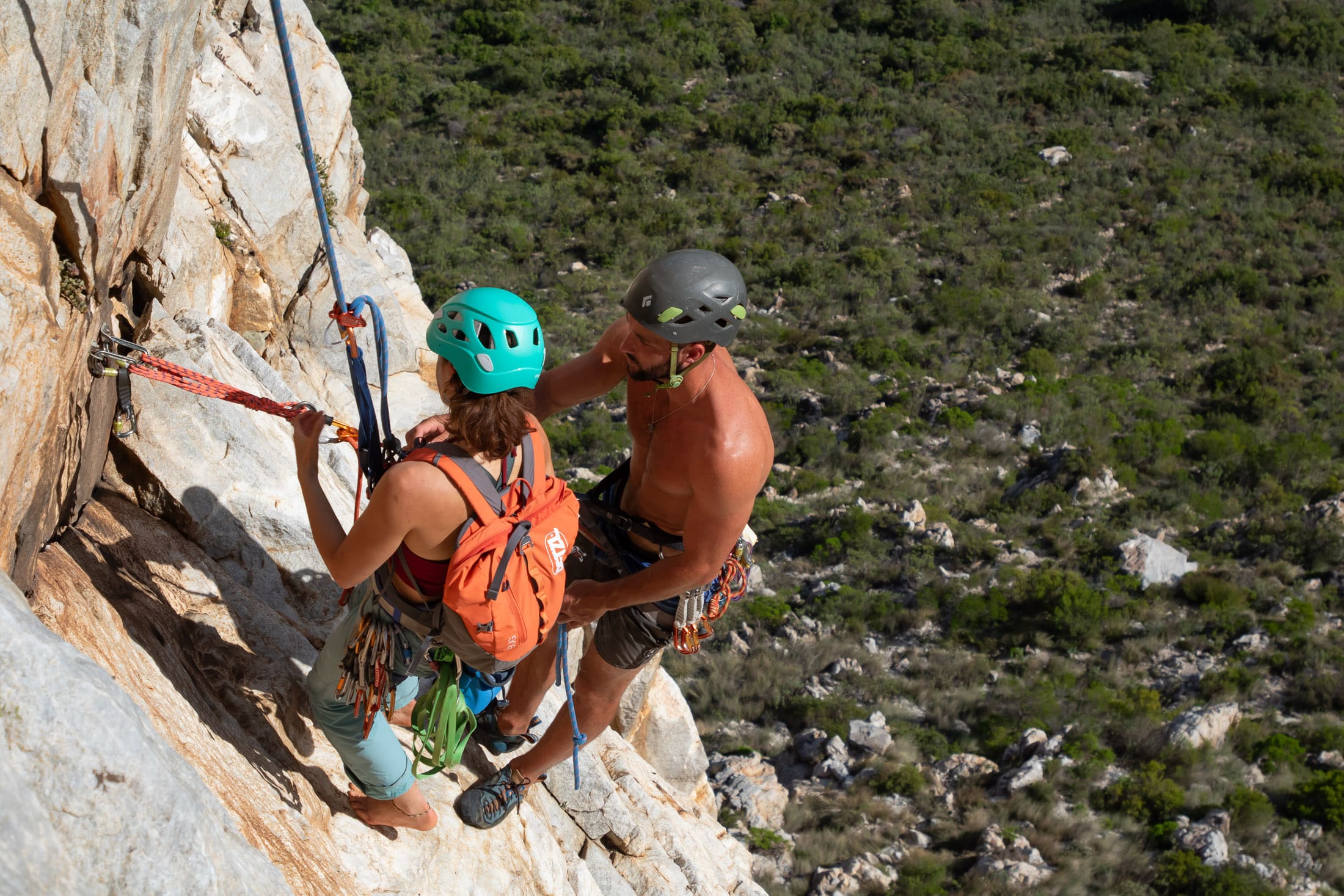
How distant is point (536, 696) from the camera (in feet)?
14.0

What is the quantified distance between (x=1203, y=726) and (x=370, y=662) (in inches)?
363

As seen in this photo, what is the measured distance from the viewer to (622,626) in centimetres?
400

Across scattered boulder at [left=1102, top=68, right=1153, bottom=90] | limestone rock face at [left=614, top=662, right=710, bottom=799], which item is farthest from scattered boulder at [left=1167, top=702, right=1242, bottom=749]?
scattered boulder at [left=1102, top=68, right=1153, bottom=90]

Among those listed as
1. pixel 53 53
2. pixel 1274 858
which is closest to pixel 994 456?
pixel 1274 858

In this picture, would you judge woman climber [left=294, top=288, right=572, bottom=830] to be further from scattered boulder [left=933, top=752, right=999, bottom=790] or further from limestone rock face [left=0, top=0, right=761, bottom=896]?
scattered boulder [left=933, top=752, right=999, bottom=790]

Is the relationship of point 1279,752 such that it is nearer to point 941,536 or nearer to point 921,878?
point 921,878

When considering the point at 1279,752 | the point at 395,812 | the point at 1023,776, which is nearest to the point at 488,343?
the point at 395,812

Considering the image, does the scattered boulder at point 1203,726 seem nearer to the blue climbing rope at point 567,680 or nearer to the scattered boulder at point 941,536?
the scattered boulder at point 941,536

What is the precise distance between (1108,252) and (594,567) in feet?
62.2

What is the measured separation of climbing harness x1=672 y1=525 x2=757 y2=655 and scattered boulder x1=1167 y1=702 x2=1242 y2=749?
23.8 feet

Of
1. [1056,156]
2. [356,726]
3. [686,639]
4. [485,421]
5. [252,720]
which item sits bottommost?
[1056,156]

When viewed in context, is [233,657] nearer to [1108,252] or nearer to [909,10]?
[1108,252]

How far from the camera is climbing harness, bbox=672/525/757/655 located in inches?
149

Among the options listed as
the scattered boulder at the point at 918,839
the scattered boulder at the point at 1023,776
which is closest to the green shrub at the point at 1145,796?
the scattered boulder at the point at 1023,776
